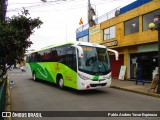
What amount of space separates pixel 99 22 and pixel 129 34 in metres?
6.93

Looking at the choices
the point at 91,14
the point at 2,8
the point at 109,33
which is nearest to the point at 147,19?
the point at 109,33

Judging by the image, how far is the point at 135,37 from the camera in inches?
765

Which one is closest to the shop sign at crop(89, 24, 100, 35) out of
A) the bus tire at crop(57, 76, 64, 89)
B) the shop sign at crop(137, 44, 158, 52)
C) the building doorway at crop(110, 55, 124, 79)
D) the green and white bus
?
the building doorway at crop(110, 55, 124, 79)

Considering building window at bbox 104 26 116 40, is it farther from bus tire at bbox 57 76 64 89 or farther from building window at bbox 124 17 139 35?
bus tire at bbox 57 76 64 89

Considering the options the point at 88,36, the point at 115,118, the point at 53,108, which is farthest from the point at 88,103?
the point at 88,36

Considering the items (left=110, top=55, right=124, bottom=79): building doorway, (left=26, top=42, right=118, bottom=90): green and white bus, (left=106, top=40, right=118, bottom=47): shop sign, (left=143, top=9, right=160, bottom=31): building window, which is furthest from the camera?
(left=110, top=55, right=124, bottom=79): building doorway

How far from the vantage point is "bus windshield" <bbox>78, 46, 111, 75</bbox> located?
12945mm

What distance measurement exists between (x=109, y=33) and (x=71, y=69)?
1162 cm

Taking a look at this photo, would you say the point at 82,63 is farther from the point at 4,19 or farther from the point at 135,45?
the point at 135,45

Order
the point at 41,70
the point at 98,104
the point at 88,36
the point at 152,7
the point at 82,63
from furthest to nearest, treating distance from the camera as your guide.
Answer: the point at 88,36 < the point at 41,70 < the point at 152,7 < the point at 82,63 < the point at 98,104

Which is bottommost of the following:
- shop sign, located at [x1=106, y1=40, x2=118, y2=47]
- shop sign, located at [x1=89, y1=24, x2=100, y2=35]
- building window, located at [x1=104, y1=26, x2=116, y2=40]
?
shop sign, located at [x1=106, y1=40, x2=118, y2=47]

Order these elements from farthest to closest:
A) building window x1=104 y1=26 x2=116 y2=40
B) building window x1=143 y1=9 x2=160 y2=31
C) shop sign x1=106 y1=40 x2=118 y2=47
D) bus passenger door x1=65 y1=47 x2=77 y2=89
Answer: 1. building window x1=104 y1=26 x2=116 y2=40
2. shop sign x1=106 y1=40 x2=118 y2=47
3. building window x1=143 y1=9 x2=160 y2=31
4. bus passenger door x1=65 y1=47 x2=77 y2=89

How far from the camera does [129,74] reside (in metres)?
21.1

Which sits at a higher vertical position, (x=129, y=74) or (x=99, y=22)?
(x=99, y=22)
